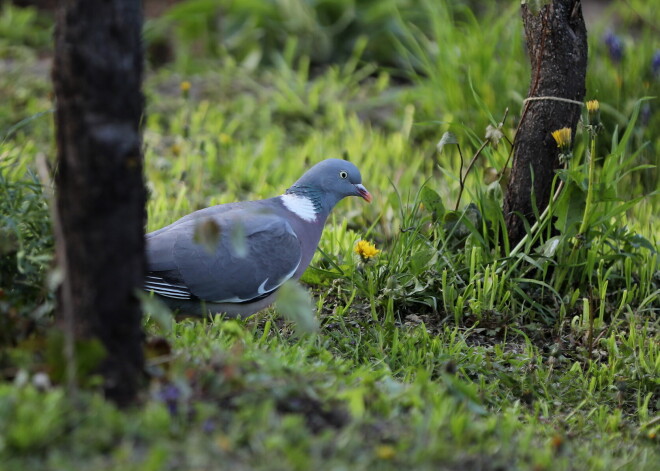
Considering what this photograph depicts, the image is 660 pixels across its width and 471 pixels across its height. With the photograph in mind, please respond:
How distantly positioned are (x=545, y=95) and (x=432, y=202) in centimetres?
64

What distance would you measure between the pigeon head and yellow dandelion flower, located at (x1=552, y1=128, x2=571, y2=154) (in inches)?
32.8

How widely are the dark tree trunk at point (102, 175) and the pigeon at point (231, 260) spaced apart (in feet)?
3.05

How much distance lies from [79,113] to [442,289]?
1.86 m

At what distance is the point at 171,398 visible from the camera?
2.21 m

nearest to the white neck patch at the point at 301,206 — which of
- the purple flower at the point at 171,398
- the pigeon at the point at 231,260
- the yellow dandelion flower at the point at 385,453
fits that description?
the pigeon at the point at 231,260

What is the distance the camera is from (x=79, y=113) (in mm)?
2115

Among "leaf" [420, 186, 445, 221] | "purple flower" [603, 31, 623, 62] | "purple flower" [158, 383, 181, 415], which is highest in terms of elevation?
"purple flower" [603, 31, 623, 62]

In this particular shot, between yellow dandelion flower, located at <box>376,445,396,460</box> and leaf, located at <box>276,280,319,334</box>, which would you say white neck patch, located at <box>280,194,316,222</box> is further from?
yellow dandelion flower, located at <box>376,445,396,460</box>

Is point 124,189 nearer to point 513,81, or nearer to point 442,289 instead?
point 442,289

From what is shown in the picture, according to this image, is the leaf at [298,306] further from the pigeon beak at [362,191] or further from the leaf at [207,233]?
the pigeon beak at [362,191]

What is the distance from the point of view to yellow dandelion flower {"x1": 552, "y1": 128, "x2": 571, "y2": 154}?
11.0ft

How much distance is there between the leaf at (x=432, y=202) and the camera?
3.70m

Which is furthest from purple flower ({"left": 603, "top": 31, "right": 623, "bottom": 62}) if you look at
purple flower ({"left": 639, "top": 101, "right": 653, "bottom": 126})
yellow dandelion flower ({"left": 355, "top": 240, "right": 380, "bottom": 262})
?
yellow dandelion flower ({"left": 355, "top": 240, "right": 380, "bottom": 262})

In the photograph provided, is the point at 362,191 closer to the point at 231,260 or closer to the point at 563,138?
the point at 231,260
